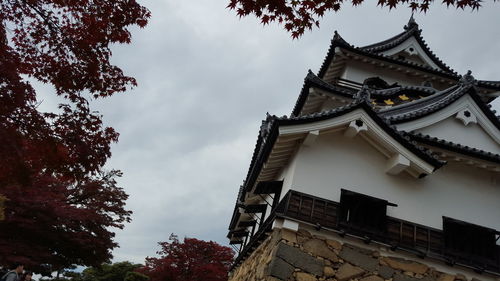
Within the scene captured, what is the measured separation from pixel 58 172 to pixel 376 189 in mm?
6504

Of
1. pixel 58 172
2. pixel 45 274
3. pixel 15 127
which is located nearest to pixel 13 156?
pixel 15 127

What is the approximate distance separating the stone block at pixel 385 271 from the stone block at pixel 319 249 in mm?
927

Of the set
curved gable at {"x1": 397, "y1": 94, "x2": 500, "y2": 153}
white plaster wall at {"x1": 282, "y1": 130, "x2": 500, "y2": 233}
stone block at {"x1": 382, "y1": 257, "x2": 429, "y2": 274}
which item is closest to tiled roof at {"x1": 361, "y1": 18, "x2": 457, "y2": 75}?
curved gable at {"x1": 397, "y1": 94, "x2": 500, "y2": 153}

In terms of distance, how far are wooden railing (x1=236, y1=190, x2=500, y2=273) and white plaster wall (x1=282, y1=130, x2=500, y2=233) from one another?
8.5 inches

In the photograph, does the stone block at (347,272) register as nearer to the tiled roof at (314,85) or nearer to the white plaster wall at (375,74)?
the tiled roof at (314,85)

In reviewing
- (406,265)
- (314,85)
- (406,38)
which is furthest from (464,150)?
(406,38)

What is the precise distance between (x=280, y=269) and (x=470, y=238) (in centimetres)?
450

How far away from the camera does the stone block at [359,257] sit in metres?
7.07

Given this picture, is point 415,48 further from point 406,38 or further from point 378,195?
point 378,195

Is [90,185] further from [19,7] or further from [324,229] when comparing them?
[324,229]

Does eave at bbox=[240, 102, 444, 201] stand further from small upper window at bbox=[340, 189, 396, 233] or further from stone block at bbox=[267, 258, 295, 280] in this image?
stone block at bbox=[267, 258, 295, 280]

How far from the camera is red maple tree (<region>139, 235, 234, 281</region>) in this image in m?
19.7

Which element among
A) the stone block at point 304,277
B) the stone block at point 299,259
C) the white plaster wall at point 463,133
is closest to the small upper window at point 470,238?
the white plaster wall at point 463,133

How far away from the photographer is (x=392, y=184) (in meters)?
8.11
